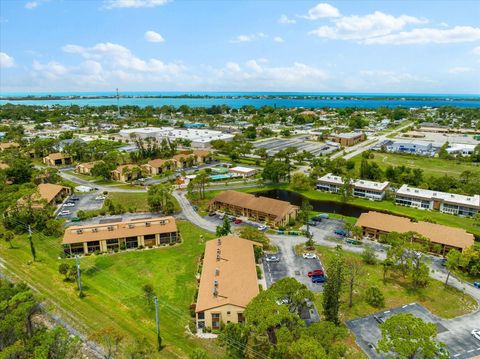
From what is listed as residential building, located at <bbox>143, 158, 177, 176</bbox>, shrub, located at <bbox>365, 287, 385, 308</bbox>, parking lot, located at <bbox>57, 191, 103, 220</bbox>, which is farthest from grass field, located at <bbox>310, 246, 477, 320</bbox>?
residential building, located at <bbox>143, 158, 177, 176</bbox>

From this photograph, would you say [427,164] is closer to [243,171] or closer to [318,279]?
[243,171]

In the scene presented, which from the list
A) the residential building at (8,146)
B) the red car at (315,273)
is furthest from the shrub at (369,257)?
the residential building at (8,146)

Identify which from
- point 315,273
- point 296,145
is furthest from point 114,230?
point 296,145

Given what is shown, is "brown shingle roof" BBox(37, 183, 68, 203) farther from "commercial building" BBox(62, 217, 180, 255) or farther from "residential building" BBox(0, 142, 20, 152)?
"residential building" BBox(0, 142, 20, 152)

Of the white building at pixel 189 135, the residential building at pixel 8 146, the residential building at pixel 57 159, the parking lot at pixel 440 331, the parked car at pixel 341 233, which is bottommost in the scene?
the parking lot at pixel 440 331

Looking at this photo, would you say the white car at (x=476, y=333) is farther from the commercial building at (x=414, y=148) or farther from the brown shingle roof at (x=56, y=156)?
the brown shingle roof at (x=56, y=156)

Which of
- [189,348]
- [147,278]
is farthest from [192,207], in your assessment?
[189,348]
